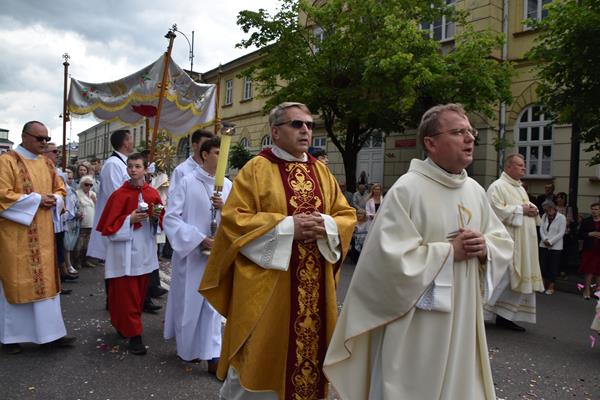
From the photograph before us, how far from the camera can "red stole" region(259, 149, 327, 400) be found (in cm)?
304

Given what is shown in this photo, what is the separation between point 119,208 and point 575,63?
729 cm

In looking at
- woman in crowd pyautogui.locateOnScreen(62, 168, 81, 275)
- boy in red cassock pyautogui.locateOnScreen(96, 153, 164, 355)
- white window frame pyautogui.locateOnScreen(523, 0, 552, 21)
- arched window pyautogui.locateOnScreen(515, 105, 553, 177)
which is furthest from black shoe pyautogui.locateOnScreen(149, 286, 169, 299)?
white window frame pyautogui.locateOnScreen(523, 0, 552, 21)

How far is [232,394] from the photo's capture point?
10.0ft

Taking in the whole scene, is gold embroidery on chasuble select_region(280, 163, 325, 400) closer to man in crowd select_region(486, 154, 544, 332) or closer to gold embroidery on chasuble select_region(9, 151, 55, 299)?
gold embroidery on chasuble select_region(9, 151, 55, 299)

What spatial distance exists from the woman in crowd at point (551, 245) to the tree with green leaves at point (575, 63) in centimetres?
130

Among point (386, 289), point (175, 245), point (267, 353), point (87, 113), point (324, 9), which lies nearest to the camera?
point (386, 289)

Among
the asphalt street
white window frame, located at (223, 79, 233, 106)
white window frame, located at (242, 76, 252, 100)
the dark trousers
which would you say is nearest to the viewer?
the asphalt street

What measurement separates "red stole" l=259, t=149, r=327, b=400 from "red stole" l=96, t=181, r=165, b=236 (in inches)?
88.1

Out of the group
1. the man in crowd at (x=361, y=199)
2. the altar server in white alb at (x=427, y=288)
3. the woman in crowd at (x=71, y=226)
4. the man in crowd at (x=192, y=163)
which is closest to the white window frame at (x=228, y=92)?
the man in crowd at (x=361, y=199)

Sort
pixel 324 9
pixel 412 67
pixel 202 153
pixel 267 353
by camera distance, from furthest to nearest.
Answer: pixel 324 9 → pixel 412 67 → pixel 202 153 → pixel 267 353

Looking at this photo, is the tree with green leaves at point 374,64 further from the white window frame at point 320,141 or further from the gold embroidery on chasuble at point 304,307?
the gold embroidery on chasuble at point 304,307

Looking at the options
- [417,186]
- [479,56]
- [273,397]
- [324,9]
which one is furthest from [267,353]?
[324,9]

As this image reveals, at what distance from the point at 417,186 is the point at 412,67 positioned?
9.96 m

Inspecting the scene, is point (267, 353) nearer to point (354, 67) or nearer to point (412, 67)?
point (412, 67)
